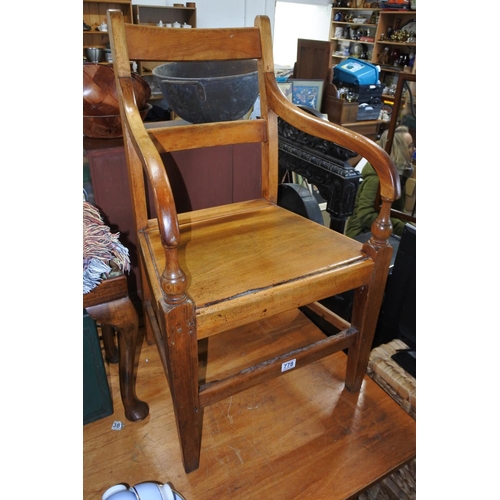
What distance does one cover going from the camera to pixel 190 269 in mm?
745

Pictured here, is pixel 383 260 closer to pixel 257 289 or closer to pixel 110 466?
pixel 257 289

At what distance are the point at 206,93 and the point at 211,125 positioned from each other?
0.16 m

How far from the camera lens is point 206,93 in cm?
102

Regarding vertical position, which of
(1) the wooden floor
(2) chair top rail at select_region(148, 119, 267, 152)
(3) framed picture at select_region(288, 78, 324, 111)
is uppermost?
(3) framed picture at select_region(288, 78, 324, 111)

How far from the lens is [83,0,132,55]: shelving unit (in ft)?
11.8

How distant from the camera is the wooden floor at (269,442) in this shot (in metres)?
0.80

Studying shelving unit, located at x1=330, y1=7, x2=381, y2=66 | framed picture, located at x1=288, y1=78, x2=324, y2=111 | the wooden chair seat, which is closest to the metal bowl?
the wooden chair seat

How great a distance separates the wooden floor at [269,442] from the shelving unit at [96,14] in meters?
3.58

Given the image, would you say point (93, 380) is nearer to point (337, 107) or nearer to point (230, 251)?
Result: point (230, 251)

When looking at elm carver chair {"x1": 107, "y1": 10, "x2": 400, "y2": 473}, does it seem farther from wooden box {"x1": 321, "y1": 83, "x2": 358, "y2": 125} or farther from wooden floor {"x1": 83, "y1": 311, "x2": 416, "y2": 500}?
wooden box {"x1": 321, "y1": 83, "x2": 358, "y2": 125}

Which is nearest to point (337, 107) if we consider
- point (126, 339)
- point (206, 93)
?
point (206, 93)

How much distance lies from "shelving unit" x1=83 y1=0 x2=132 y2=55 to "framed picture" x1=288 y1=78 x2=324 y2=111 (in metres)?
1.87

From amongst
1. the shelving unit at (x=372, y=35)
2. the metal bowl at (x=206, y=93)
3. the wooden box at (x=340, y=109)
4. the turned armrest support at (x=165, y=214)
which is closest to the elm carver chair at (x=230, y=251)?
the turned armrest support at (x=165, y=214)

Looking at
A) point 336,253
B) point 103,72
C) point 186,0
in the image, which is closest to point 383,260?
point 336,253
